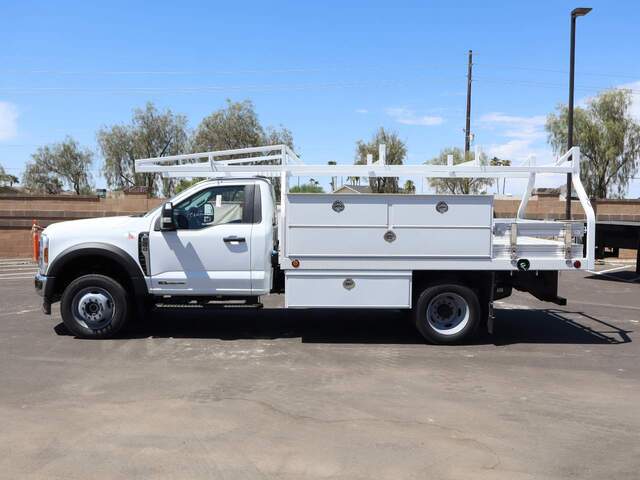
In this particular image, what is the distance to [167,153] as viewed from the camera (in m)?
42.4

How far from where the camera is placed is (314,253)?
7820 millimetres

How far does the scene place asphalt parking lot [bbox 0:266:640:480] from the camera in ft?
14.3

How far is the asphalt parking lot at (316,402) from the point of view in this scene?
4.35m

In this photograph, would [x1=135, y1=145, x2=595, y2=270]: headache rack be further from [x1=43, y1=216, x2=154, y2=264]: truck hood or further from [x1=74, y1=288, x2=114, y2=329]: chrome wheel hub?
[x1=74, y1=288, x2=114, y2=329]: chrome wheel hub

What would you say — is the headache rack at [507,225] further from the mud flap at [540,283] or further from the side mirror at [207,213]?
the side mirror at [207,213]

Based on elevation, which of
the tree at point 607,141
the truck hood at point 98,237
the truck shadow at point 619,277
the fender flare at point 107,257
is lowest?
the truck shadow at point 619,277

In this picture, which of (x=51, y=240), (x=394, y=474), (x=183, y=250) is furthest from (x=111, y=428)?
(x=51, y=240)

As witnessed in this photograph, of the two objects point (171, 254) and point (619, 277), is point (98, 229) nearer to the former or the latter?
point (171, 254)

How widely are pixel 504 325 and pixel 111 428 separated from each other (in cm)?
659

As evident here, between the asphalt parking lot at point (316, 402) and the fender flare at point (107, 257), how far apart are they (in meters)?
0.82

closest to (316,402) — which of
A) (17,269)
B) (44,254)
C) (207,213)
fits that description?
(207,213)

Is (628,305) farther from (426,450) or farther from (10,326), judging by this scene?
(10,326)

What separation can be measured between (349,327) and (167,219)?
328 centimetres

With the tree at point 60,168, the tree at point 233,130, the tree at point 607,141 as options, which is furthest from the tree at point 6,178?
the tree at point 607,141
